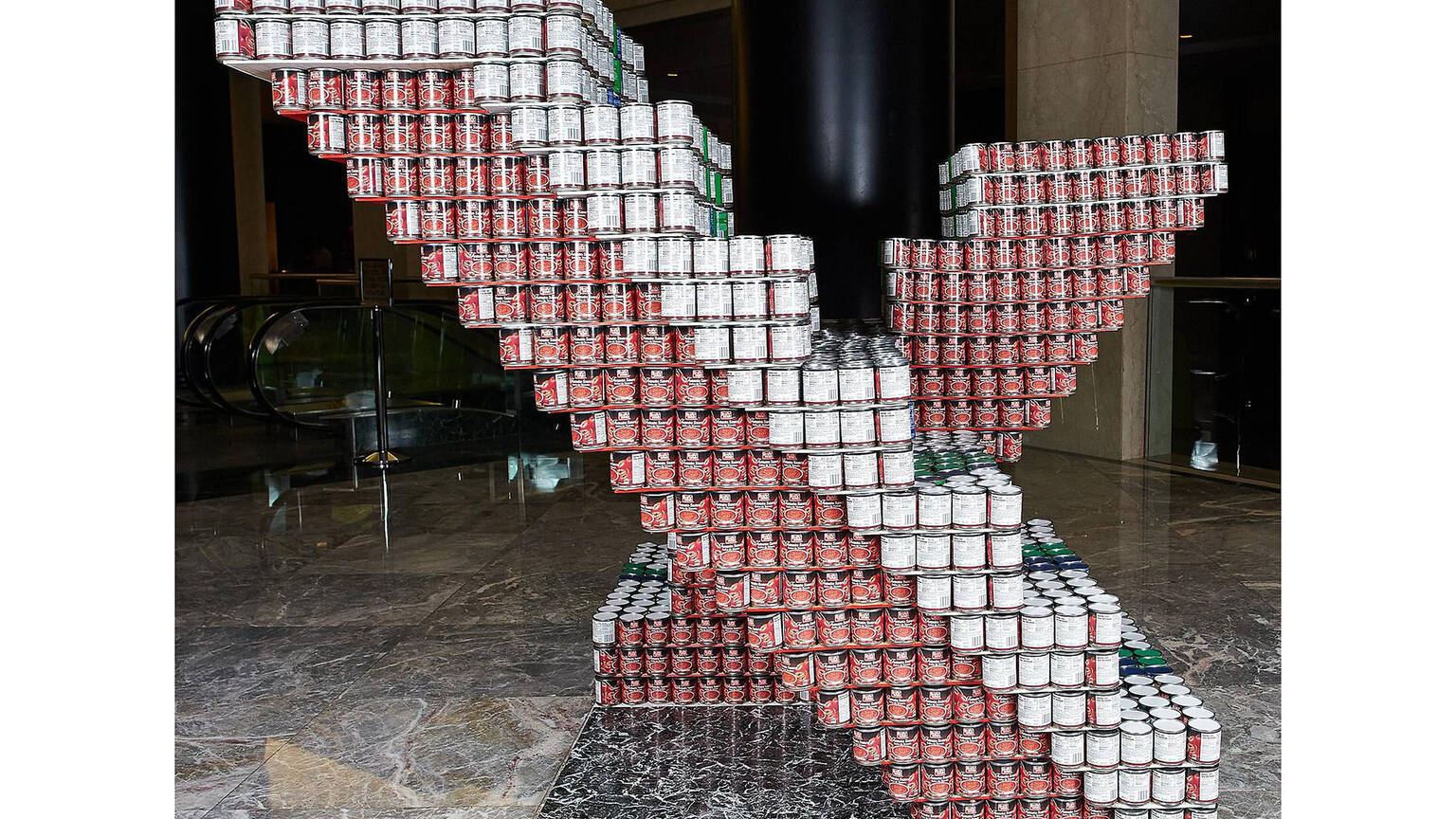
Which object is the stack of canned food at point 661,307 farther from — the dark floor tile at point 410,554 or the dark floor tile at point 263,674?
the dark floor tile at point 410,554

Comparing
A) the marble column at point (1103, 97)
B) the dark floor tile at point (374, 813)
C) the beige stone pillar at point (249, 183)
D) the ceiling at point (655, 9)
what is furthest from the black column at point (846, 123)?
the beige stone pillar at point (249, 183)

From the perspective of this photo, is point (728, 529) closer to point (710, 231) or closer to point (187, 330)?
point (710, 231)

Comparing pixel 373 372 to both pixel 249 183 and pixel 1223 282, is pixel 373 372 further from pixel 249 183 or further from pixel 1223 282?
pixel 1223 282

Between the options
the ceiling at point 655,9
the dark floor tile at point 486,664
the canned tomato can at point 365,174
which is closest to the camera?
the canned tomato can at point 365,174

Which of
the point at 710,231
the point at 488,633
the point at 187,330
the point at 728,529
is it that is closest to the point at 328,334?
the point at 187,330

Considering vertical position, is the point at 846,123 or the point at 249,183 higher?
the point at 249,183

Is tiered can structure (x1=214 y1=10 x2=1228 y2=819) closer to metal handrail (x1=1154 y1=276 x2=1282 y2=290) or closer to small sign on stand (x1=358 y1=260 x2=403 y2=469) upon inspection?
metal handrail (x1=1154 y1=276 x2=1282 y2=290)

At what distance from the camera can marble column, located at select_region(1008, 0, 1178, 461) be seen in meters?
9.47

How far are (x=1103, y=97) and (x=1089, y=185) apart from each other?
12.1ft

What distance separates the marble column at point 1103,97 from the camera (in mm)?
9469

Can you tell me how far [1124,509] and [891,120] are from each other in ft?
10.7

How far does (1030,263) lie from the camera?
636cm

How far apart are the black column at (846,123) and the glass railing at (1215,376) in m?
3.61

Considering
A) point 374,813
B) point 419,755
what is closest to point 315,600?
point 419,755
